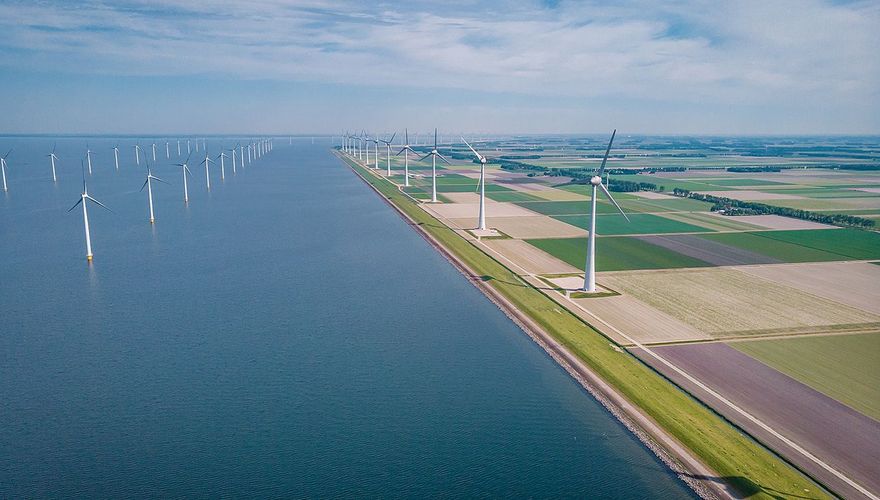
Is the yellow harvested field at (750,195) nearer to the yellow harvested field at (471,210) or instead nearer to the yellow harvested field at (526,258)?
the yellow harvested field at (471,210)

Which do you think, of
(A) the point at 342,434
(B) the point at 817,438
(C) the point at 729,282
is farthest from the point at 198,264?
(B) the point at 817,438

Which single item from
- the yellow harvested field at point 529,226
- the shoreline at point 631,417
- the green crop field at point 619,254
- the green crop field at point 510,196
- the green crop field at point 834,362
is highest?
the green crop field at point 510,196

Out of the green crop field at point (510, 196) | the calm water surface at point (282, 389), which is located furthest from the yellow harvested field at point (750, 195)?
the calm water surface at point (282, 389)

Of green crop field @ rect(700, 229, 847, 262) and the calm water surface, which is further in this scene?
green crop field @ rect(700, 229, 847, 262)

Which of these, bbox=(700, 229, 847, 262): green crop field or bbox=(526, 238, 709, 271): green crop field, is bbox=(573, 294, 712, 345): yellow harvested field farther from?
bbox=(700, 229, 847, 262): green crop field

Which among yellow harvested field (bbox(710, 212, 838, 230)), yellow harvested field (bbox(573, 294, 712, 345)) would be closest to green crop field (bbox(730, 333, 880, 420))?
yellow harvested field (bbox(573, 294, 712, 345))

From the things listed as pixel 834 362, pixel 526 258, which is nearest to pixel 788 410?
pixel 834 362
